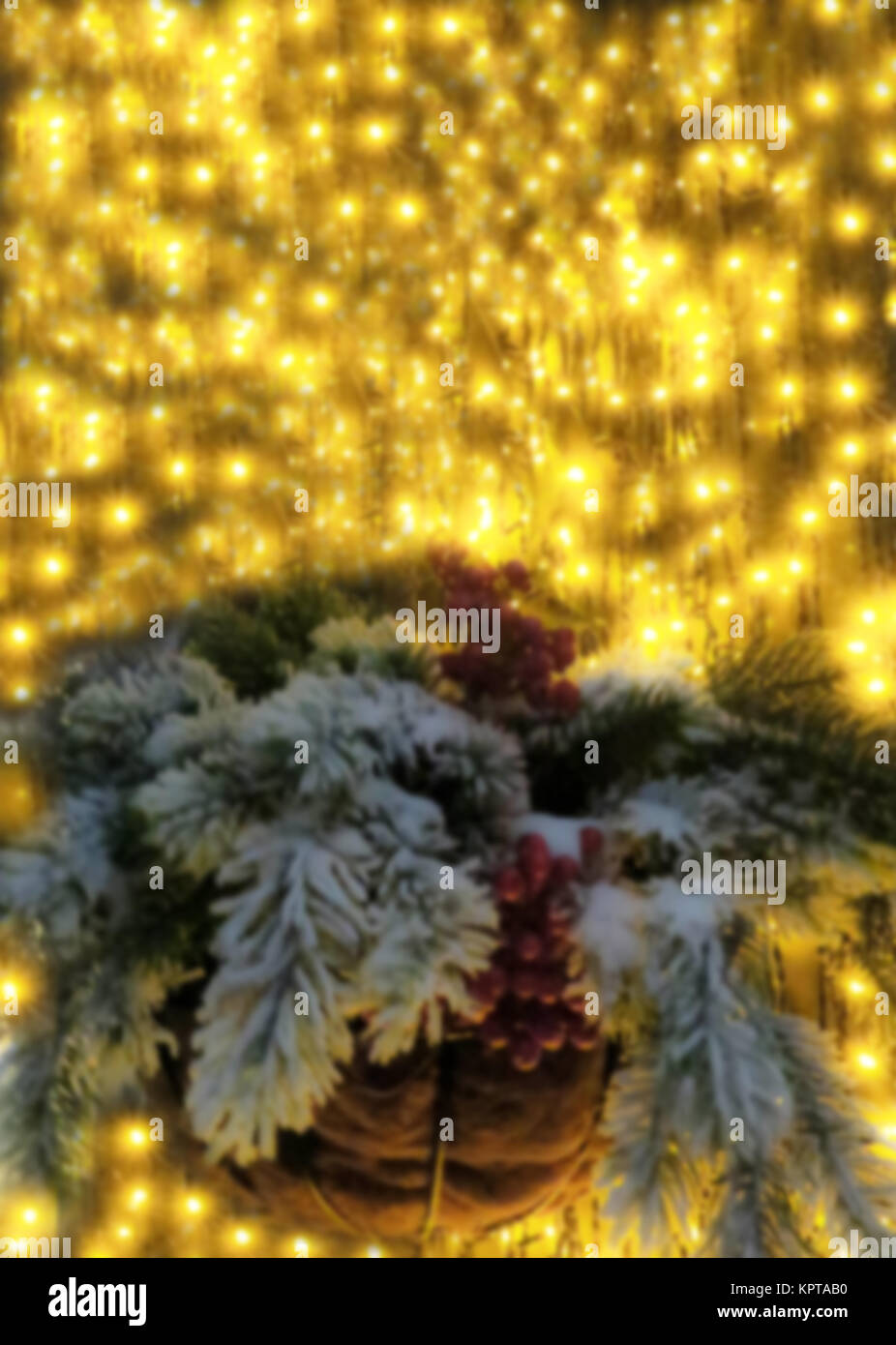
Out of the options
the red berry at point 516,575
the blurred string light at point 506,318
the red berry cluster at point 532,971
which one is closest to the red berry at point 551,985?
the red berry cluster at point 532,971

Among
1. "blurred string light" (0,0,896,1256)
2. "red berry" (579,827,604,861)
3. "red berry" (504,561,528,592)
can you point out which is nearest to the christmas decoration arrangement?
"red berry" (579,827,604,861)

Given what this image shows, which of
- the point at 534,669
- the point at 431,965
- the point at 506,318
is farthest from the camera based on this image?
the point at 506,318

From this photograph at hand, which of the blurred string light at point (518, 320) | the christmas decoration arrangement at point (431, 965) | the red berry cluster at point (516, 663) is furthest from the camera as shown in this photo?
the blurred string light at point (518, 320)

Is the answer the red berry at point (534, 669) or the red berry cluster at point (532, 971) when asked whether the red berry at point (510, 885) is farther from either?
the red berry at point (534, 669)

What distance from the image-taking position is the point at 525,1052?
0.56 metres

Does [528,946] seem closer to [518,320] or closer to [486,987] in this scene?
[486,987]

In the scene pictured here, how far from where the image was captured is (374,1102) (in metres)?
0.56

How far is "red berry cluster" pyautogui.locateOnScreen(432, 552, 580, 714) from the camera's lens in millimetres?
682

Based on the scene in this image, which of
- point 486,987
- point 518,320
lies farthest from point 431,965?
point 518,320

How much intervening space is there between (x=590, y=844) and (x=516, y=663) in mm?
137

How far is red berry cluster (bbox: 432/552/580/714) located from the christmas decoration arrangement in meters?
0.03

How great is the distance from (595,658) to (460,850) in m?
0.45

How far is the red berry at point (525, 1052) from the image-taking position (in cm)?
56

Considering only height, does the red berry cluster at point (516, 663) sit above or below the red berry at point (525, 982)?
above
